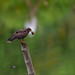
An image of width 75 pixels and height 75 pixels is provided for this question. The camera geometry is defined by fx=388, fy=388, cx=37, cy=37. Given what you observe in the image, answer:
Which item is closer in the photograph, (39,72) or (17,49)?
(39,72)

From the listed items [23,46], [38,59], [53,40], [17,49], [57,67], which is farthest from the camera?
[53,40]

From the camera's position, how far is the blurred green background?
11105 millimetres

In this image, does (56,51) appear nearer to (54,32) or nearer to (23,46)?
(54,32)

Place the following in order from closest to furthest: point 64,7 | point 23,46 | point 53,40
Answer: point 23,46 < point 53,40 < point 64,7

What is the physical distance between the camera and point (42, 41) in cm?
1727

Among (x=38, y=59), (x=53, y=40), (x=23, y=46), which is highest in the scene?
(x=53, y=40)

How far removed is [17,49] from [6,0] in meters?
6.44

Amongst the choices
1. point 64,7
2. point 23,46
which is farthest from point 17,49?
point 23,46

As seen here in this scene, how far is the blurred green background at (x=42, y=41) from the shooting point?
11105 mm

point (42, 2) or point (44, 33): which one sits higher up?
point (42, 2)

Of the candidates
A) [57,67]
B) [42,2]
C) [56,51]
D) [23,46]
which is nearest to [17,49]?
[56,51]

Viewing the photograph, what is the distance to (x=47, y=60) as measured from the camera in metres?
12.7

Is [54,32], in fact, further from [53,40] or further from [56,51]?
[56,51]

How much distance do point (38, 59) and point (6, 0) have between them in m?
8.19
